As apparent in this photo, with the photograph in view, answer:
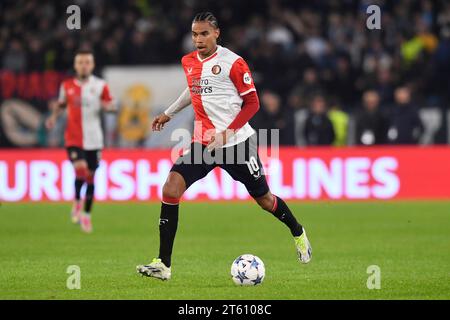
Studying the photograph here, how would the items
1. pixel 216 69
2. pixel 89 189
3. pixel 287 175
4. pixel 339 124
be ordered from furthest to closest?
pixel 339 124, pixel 287 175, pixel 89 189, pixel 216 69

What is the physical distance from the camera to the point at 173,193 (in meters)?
9.80

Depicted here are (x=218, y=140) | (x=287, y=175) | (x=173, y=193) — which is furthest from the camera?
(x=287, y=175)

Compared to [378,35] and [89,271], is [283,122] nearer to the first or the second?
[378,35]

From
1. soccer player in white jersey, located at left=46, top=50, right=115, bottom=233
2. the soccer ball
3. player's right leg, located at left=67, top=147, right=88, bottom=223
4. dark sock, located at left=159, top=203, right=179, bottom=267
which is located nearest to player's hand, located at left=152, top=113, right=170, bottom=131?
dark sock, located at left=159, top=203, right=179, bottom=267

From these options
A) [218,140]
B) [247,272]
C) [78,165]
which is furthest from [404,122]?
[247,272]

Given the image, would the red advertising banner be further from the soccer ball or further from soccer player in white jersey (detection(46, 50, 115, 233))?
the soccer ball

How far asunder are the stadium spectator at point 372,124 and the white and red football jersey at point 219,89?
420 inches

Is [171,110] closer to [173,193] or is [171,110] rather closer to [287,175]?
[173,193]

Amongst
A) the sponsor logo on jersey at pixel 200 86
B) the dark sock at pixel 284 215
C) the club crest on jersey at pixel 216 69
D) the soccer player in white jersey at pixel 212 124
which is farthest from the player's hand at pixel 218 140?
the dark sock at pixel 284 215

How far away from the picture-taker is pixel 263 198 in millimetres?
10383

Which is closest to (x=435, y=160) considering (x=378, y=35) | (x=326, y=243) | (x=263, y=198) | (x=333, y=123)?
(x=333, y=123)

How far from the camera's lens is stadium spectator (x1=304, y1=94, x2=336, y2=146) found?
20672 millimetres

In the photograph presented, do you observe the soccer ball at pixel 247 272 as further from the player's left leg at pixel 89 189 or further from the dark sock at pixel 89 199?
the dark sock at pixel 89 199

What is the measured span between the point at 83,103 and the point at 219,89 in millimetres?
6281
